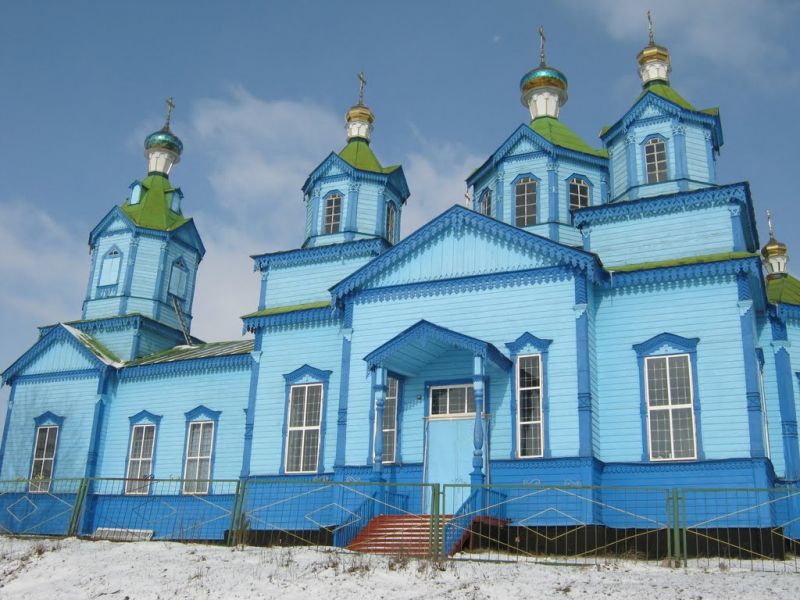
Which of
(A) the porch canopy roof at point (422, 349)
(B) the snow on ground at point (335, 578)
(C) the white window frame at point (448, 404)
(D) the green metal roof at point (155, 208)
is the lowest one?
(B) the snow on ground at point (335, 578)

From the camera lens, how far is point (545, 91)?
25.4 metres

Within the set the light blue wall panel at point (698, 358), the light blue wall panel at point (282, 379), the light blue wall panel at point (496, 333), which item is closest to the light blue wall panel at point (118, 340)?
the light blue wall panel at point (282, 379)

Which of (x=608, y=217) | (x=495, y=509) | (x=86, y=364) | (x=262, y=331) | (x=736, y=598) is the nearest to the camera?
(x=736, y=598)

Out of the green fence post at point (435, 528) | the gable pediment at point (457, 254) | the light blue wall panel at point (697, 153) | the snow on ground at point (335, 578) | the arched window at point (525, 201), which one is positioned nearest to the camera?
the snow on ground at point (335, 578)

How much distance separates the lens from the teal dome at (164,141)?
103ft

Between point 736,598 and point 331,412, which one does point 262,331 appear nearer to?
point 331,412

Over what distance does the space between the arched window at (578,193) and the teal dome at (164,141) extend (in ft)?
53.1

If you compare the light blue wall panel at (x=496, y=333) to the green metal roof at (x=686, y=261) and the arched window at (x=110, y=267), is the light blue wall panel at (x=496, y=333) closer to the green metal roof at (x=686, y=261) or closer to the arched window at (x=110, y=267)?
the green metal roof at (x=686, y=261)

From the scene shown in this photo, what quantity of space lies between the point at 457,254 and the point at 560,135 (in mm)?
6714

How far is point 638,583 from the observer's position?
10.6 m

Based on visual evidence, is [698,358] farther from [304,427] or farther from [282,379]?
[282,379]

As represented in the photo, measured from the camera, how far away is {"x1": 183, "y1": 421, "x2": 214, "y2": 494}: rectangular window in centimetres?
2331

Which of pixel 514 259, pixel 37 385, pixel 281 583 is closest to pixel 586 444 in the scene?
pixel 514 259

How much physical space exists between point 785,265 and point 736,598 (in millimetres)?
20184
